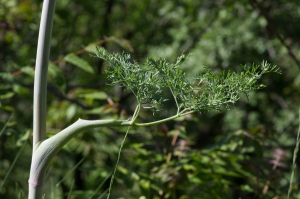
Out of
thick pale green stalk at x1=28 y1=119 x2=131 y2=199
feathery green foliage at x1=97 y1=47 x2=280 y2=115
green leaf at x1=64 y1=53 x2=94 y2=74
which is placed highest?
green leaf at x1=64 y1=53 x2=94 y2=74

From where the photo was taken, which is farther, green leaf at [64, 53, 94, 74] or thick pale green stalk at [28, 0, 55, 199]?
green leaf at [64, 53, 94, 74]

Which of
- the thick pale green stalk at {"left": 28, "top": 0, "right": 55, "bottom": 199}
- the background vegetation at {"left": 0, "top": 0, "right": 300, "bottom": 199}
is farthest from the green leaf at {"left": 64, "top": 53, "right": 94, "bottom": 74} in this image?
the thick pale green stalk at {"left": 28, "top": 0, "right": 55, "bottom": 199}

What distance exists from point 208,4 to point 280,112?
2.42 feet

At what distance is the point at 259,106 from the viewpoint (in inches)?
113

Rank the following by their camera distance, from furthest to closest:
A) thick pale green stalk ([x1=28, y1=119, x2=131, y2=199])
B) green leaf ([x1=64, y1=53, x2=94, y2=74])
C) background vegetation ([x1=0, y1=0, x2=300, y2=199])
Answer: green leaf ([x1=64, y1=53, x2=94, y2=74]), background vegetation ([x1=0, y1=0, x2=300, y2=199]), thick pale green stalk ([x1=28, y1=119, x2=131, y2=199])

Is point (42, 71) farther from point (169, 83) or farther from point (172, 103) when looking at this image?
point (172, 103)

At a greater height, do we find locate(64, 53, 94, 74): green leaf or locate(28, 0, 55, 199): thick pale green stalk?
locate(64, 53, 94, 74): green leaf

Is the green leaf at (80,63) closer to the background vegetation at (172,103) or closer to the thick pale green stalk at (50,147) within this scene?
the background vegetation at (172,103)

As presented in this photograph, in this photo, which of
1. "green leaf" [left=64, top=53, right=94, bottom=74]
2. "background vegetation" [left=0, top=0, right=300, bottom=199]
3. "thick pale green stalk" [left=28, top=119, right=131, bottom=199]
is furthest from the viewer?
"green leaf" [left=64, top=53, right=94, bottom=74]

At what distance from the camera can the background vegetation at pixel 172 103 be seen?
1567mm

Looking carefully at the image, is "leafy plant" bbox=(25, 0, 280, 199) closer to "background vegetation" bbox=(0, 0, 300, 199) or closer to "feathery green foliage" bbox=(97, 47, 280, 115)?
"feathery green foliage" bbox=(97, 47, 280, 115)

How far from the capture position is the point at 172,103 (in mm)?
2506

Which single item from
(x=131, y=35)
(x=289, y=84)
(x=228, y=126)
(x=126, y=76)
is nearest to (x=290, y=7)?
(x=289, y=84)

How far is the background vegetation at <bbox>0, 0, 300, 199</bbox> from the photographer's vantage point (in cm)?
157
